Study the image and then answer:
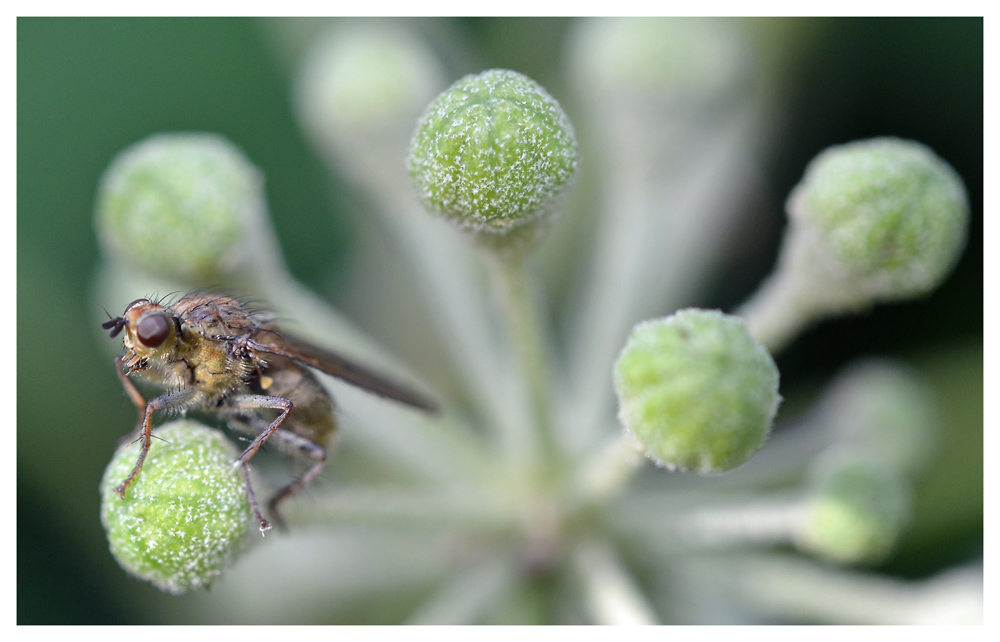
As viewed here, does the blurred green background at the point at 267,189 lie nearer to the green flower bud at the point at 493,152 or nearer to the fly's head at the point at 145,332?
the fly's head at the point at 145,332

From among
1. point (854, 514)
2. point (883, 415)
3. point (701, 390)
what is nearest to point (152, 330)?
point (701, 390)

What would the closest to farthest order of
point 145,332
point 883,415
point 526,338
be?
point 145,332 → point 526,338 → point 883,415

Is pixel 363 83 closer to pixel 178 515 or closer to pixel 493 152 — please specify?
pixel 493 152

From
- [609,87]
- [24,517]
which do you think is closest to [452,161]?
[609,87]

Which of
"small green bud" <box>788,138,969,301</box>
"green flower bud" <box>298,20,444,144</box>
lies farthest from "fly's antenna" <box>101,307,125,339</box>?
"small green bud" <box>788,138,969,301</box>

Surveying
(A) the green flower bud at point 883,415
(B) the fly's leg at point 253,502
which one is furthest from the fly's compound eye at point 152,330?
(A) the green flower bud at point 883,415

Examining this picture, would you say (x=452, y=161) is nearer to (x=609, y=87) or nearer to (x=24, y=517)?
(x=609, y=87)
